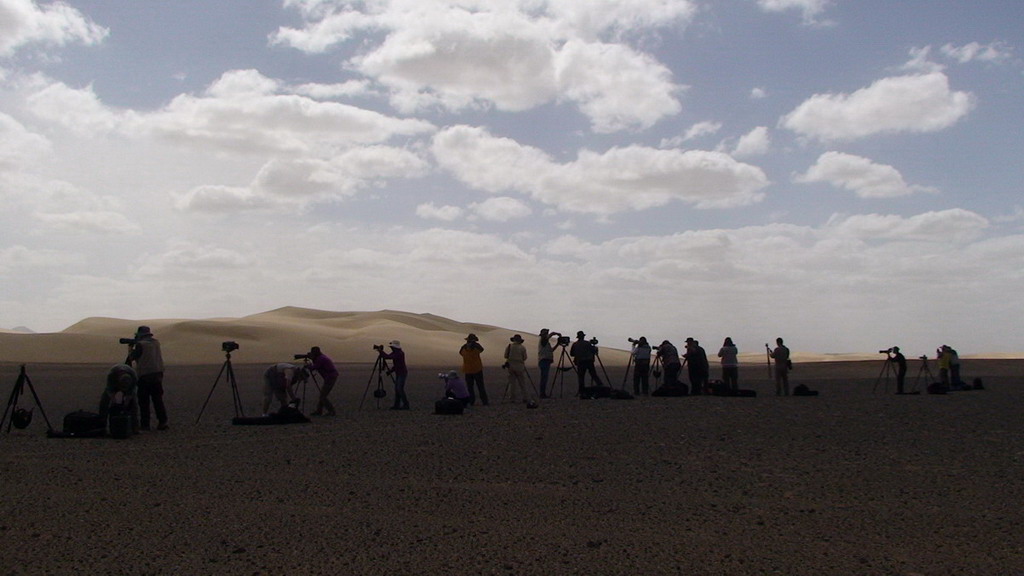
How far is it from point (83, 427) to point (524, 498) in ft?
27.6

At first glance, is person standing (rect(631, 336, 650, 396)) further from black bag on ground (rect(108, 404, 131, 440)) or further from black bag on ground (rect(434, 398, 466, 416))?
black bag on ground (rect(108, 404, 131, 440))

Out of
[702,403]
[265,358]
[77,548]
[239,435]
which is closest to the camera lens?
[77,548]

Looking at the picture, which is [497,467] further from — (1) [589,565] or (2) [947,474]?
(2) [947,474]

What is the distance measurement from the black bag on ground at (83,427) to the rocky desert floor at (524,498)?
1.59ft

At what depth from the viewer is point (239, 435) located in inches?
565

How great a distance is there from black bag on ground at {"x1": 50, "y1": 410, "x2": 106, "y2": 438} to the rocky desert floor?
0.49m

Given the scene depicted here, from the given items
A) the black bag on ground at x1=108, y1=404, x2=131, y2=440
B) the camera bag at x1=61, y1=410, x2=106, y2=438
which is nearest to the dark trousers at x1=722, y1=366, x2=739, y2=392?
the black bag on ground at x1=108, y1=404, x2=131, y2=440

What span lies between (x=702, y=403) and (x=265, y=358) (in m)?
45.9

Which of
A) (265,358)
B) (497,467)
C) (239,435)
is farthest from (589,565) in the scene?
(265,358)

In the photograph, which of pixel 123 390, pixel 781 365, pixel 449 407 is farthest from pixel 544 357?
pixel 123 390

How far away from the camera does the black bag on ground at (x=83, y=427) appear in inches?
545

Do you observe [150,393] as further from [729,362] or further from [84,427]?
[729,362]

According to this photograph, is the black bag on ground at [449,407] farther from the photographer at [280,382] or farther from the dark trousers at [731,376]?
the dark trousers at [731,376]

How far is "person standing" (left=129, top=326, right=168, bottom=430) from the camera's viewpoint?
1475 centimetres
